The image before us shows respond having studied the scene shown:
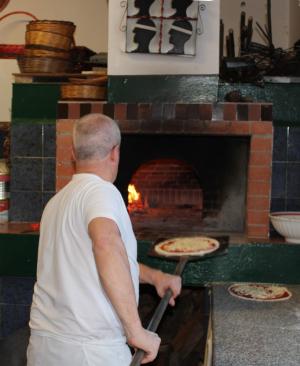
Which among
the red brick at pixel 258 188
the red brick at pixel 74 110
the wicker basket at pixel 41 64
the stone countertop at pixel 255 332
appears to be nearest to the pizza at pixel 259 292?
the stone countertop at pixel 255 332

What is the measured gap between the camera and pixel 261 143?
3.36 metres

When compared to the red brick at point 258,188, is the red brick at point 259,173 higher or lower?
higher

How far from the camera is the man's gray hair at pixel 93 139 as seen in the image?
2047 millimetres

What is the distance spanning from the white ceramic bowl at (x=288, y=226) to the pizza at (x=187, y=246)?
1.39ft

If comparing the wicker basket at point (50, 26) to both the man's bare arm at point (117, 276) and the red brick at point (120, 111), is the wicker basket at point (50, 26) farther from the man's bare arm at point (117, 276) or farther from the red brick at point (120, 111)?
the man's bare arm at point (117, 276)

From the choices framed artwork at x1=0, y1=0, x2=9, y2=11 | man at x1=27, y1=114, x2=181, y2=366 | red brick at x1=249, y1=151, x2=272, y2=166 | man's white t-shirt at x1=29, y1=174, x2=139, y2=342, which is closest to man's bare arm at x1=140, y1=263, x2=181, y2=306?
man at x1=27, y1=114, x2=181, y2=366

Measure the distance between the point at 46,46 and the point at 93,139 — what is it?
6.20ft

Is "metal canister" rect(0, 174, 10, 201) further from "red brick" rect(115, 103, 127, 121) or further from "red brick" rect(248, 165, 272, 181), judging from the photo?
"red brick" rect(248, 165, 272, 181)

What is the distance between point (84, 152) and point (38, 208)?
1756 millimetres

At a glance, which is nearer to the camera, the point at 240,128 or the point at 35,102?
the point at 240,128

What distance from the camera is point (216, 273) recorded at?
3.29 metres

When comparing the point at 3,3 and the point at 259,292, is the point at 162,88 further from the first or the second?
the point at 3,3

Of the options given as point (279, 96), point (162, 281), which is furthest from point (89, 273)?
point (279, 96)

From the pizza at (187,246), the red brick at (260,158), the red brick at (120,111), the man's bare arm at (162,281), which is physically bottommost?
the man's bare arm at (162,281)
